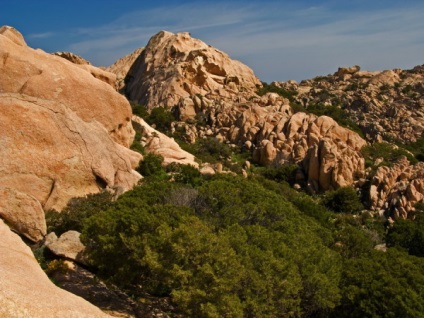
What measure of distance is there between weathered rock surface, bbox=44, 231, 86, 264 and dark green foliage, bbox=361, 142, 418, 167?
120 ft

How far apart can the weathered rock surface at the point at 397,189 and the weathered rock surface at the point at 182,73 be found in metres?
28.9

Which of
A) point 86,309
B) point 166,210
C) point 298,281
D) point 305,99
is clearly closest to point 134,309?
point 166,210

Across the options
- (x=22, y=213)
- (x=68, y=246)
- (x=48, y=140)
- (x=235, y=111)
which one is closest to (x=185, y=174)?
(x=48, y=140)

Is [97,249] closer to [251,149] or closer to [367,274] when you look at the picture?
[367,274]

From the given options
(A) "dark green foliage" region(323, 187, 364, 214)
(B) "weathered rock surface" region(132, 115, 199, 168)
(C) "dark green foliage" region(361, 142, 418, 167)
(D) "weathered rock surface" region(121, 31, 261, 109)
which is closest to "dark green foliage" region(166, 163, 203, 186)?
(B) "weathered rock surface" region(132, 115, 199, 168)

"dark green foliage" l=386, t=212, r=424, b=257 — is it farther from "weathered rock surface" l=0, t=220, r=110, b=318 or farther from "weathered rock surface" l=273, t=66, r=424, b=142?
"weathered rock surface" l=273, t=66, r=424, b=142

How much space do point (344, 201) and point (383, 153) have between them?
15.1 m

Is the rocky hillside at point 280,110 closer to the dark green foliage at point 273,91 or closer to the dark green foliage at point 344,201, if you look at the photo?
the dark green foliage at point 273,91

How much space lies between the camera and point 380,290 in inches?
716

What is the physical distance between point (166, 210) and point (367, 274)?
303 inches

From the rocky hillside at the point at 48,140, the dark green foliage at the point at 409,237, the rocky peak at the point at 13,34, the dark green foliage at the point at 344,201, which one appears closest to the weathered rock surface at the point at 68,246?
the rocky hillside at the point at 48,140

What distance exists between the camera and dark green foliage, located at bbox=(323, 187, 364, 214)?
1599 inches

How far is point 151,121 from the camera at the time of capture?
194 ft

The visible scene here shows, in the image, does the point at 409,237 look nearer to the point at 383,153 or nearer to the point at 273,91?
the point at 383,153
